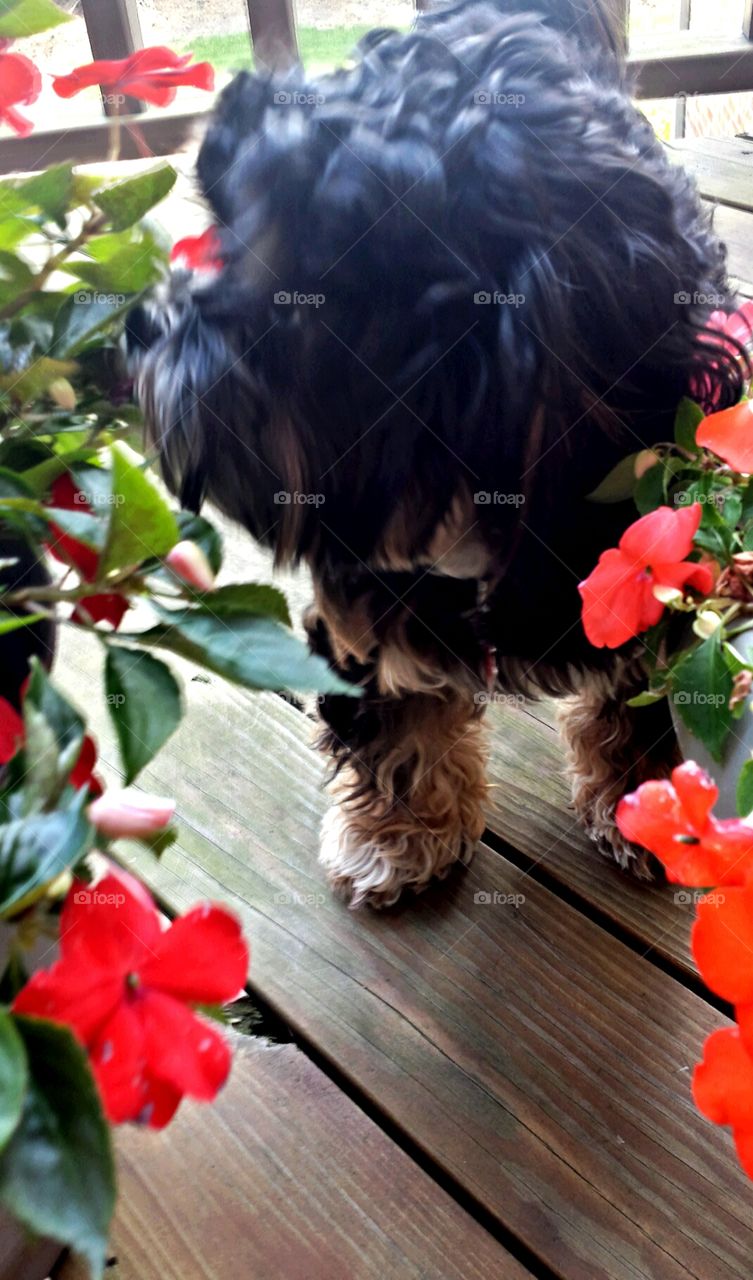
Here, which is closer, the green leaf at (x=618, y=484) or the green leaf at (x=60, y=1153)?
the green leaf at (x=60, y=1153)

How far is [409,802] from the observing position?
118 cm

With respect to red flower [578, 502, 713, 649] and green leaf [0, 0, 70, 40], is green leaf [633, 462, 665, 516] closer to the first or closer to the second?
red flower [578, 502, 713, 649]

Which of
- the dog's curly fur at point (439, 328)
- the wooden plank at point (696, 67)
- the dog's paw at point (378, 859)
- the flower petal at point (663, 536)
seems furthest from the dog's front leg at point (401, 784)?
the wooden plank at point (696, 67)

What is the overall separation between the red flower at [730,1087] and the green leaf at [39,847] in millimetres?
252

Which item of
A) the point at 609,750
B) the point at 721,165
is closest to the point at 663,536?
the point at 609,750

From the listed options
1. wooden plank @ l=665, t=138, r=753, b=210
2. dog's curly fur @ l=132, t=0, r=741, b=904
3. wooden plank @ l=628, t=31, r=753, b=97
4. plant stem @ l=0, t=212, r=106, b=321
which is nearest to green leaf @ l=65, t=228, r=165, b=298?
plant stem @ l=0, t=212, r=106, b=321

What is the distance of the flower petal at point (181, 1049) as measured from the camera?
347mm

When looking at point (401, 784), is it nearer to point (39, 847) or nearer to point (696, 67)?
point (39, 847)

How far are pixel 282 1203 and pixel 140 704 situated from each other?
526 millimetres

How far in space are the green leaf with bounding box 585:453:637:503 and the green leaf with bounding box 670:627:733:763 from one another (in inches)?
6.5

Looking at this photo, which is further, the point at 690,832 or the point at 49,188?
the point at 49,188

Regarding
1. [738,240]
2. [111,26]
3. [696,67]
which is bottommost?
[738,240]

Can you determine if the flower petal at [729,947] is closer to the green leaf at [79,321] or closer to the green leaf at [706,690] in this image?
the green leaf at [706,690]

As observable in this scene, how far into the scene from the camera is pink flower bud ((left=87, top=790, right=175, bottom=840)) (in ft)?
1.17
